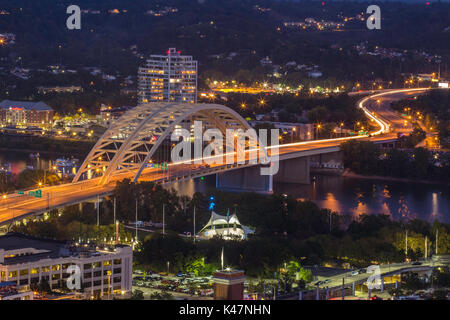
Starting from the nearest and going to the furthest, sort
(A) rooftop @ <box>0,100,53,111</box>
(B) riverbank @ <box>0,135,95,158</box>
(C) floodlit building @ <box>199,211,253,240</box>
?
1. (C) floodlit building @ <box>199,211,253,240</box>
2. (B) riverbank @ <box>0,135,95,158</box>
3. (A) rooftop @ <box>0,100,53,111</box>

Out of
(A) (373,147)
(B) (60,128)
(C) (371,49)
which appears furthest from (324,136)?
(C) (371,49)

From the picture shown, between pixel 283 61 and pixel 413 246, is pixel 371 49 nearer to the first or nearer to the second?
pixel 283 61

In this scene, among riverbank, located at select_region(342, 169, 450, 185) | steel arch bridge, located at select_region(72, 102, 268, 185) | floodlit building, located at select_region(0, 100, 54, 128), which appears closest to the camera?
steel arch bridge, located at select_region(72, 102, 268, 185)

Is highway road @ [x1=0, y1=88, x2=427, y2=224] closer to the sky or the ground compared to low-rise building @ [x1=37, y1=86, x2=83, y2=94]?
closer to the ground

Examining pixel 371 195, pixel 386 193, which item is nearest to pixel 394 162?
pixel 386 193

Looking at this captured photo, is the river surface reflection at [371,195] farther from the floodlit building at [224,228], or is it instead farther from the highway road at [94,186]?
the floodlit building at [224,228]

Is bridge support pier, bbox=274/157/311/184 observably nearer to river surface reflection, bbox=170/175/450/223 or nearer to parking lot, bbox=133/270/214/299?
river surface reflection, bbox=170/175/450/223

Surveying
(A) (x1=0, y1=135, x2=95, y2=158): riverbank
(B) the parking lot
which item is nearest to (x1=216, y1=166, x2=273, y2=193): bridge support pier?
(A) (x1=0, y1=135, x2=95, y2=158): riverbank

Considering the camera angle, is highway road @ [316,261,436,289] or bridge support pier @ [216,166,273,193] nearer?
highway road @ [316,261,436,289]

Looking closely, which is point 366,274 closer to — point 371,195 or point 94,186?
point 94,186
